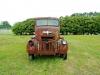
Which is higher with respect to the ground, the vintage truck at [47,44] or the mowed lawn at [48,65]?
the vintage truck at [47,44]

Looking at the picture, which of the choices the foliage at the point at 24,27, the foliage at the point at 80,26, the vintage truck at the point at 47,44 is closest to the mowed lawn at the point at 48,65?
the vintage truck at the point at 47,44

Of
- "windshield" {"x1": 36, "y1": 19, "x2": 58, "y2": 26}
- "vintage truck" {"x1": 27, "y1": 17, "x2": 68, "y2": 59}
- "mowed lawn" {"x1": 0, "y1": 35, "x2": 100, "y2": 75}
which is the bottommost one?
"mowed lawn" {"x1": 0, "y1": 35, "x2": 100, "y2": 75}

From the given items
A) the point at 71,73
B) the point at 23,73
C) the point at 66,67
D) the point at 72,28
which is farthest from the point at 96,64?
the point at 72,28

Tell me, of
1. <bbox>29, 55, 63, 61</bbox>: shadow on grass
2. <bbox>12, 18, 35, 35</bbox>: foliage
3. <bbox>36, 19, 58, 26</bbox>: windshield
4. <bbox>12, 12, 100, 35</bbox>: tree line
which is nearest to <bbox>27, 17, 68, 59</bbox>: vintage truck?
<bbox>29, 55, 63, 61</bbox>: shadow on grass

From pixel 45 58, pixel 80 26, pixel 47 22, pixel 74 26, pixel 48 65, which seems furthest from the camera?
pixel 80 26

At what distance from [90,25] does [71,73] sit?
42.5 metres

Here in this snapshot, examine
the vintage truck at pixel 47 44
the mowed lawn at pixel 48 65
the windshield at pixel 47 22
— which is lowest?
the mowed lawn at pixel 48 65

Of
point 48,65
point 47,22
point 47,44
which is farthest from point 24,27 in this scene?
point 48,65

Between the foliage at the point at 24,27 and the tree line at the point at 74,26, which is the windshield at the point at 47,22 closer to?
the foliage at the point at 24,27

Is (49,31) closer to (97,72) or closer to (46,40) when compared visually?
(46,40)

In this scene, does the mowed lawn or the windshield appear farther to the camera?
the windshield

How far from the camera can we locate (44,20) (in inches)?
712

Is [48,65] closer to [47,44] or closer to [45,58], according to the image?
[47,44]

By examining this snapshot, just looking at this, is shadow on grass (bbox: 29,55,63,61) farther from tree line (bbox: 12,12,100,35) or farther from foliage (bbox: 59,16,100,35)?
foliage (bbox: 59,16,100,35)
